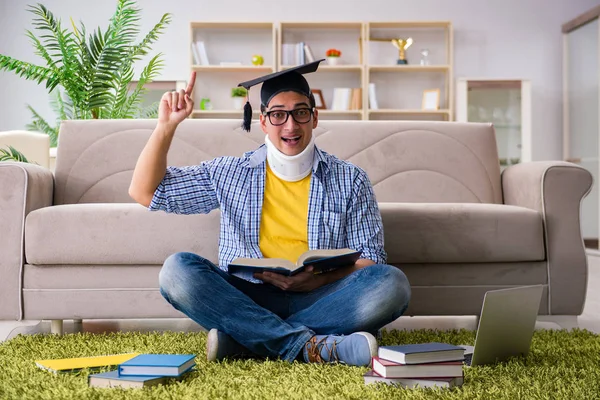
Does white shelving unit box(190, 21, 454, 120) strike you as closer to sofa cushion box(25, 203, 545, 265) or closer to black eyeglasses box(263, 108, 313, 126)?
sofa cushion box(25, 203, 545, 265)

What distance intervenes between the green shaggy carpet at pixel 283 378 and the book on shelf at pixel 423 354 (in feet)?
0.21

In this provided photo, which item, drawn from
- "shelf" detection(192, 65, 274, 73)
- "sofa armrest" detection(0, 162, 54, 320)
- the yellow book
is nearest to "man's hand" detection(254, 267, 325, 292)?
the yellow book

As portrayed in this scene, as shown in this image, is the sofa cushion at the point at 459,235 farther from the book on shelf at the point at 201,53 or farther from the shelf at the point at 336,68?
the book on shelf at the point at 201,53

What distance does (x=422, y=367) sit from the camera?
146 centimetres

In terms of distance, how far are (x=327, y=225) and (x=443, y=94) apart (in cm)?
517

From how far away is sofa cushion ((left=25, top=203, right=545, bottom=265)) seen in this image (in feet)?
7.39

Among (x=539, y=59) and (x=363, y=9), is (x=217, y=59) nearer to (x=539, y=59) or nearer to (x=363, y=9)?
(x=363, y=9)

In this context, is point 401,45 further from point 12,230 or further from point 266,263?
point 266,263

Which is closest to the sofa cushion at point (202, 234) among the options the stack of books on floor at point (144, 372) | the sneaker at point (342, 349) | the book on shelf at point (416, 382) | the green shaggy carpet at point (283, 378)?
the green shaggy carpet at point (283, 378)

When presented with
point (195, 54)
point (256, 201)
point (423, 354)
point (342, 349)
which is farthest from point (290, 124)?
point (195, 54)

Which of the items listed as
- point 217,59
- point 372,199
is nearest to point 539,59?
point 217,59

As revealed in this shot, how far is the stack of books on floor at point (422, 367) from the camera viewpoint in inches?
56.7

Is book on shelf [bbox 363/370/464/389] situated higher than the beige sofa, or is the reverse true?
the beige sofa

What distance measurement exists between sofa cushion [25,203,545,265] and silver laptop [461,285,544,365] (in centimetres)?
54
